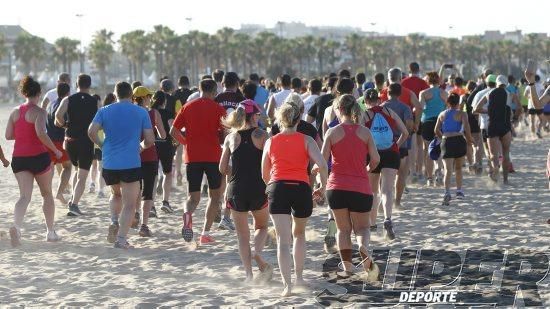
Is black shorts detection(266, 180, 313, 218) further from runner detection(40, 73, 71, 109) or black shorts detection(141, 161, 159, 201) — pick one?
runner detection(40, 73, 71, 109)

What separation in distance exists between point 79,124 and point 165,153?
3.89 ft

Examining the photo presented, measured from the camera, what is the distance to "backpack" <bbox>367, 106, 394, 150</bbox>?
358 inches

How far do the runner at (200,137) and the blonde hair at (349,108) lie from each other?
95.7 inches

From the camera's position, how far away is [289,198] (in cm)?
698

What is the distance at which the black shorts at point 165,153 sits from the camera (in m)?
11.7

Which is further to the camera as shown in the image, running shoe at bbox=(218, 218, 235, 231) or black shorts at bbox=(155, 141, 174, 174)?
black shorts at bbox=(155, 141, 174, 174)

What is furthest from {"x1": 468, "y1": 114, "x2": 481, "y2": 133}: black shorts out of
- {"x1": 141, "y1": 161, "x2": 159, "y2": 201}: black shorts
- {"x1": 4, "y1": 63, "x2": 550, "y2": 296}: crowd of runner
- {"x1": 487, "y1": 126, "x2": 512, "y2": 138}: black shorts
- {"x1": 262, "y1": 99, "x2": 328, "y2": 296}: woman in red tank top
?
{"x1": 262, "y1": 99, "x2": 328, "y2": 296}: woman in red tank top

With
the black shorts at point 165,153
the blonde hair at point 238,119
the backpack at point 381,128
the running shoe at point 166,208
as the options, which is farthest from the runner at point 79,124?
the blonde hair at point 238,119

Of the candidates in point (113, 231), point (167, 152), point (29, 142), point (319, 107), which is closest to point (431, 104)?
point (319, 107)

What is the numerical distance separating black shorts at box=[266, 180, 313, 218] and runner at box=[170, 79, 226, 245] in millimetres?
2471

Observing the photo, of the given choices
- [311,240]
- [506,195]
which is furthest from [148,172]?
[506,195]

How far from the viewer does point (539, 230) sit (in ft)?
32.6

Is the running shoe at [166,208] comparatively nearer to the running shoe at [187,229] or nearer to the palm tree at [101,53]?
the running shoe at [187,229]

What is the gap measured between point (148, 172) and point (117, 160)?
111cm
